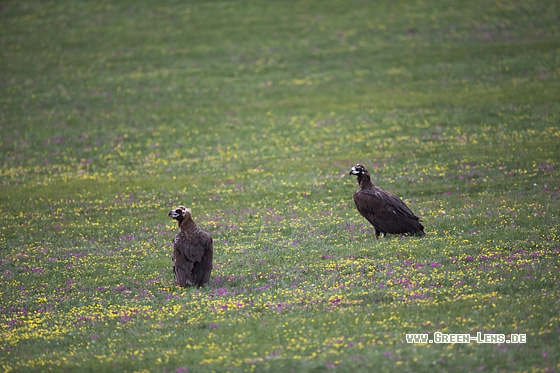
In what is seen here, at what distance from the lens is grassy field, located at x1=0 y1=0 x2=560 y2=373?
1320 centimetres

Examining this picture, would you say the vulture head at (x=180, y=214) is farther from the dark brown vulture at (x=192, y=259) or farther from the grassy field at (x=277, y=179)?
the grassy field at (x=277, y=179)

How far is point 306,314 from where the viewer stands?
1416 cm

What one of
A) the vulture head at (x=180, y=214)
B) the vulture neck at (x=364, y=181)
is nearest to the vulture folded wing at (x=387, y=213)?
the vulture neck at (x=364, y=181)

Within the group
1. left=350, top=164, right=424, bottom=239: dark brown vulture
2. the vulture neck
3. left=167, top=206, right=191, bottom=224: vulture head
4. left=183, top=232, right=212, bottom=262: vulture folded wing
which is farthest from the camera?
the vulture neck

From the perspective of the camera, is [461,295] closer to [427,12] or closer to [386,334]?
[386,334]

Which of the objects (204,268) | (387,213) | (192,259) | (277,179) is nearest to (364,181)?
(387,213)

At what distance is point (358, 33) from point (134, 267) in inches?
1713

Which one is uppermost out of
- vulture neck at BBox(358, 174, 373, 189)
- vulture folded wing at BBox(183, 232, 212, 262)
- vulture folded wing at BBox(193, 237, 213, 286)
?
vulture neck at BBox(358, 174, 373, 189)

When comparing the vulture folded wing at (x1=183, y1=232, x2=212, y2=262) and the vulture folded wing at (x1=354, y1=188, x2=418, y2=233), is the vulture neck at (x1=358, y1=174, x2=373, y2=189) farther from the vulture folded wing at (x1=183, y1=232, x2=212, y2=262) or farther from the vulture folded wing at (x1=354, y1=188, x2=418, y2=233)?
the vulture folded wing at (x1=183, y1=232, x2=212, y2=262)

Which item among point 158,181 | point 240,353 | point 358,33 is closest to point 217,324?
point 240,353

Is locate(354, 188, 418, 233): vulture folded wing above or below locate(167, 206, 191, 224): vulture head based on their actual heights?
below

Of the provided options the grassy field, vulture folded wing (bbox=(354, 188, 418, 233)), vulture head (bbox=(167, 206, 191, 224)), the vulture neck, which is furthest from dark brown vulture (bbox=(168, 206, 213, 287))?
the vulture neck

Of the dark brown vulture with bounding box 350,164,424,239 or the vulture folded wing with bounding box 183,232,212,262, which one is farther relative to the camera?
the dark brown vulture with bounding box 350,164,424,239

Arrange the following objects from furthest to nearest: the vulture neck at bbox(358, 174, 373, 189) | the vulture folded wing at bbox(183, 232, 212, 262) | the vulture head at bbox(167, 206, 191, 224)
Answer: the vulture neck at bbox(358, 174, 373, 189) < the vulture head at bbox(167, 206, 191, 224) < the vulture folded wing at bbox(183, 232, 212, 262)
